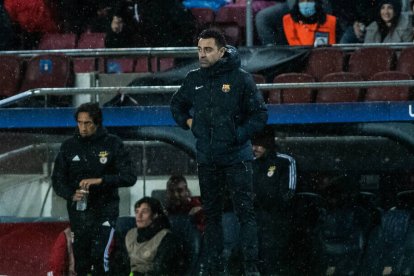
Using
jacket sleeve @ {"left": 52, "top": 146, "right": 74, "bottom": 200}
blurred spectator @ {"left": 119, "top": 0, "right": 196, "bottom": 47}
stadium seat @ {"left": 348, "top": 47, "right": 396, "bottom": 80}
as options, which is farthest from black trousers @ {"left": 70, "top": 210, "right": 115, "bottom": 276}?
blurred spectator @ {"left": 119, "top": 0, "right": 196, "bottom": 47}

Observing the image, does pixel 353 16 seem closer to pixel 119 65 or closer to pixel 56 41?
pixel 119 65

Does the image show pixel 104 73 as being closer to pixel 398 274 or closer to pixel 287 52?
pixel 287 52

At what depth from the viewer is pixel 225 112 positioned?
6.35m

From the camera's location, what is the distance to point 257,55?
937 cm

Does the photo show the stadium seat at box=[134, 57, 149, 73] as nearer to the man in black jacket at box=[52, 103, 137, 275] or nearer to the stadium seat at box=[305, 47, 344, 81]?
the stadium seat at box=[305, 47, 344, 81]

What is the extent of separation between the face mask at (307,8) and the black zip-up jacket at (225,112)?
403cm

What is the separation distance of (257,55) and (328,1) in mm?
2474

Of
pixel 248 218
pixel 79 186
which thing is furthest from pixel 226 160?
pixel 79 186

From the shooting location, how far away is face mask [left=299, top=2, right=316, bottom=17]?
1027 cm

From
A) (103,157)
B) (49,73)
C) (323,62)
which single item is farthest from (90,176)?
(323,62)

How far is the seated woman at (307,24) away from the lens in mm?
10297

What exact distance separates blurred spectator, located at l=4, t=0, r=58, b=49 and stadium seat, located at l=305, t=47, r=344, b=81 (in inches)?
168

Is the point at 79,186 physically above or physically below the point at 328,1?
below

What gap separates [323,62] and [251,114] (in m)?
3.19
